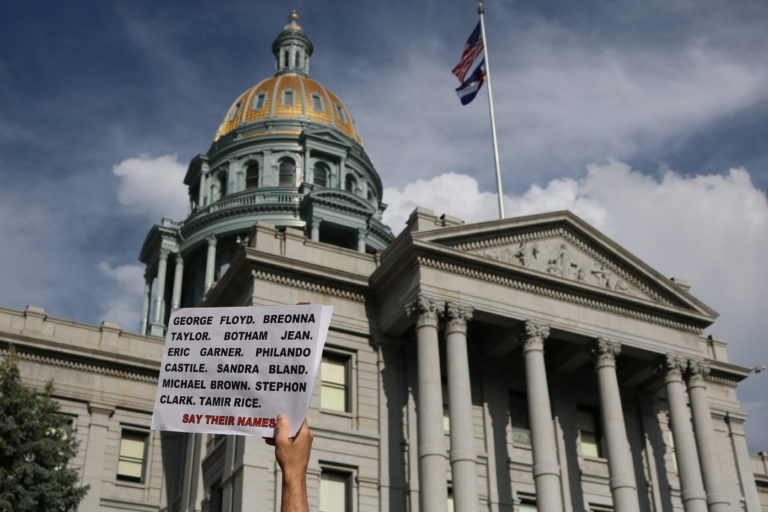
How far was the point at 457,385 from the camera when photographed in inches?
1085

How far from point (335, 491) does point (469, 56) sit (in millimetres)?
19400

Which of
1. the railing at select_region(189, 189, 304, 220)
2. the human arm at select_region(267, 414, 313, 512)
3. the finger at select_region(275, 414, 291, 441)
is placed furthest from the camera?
the railing at select_region(189, 189, 304, 220)

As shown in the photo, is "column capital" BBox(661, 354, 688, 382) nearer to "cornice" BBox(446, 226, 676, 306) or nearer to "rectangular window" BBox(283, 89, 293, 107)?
"cornice" BBox(446, 226, 676, 306)

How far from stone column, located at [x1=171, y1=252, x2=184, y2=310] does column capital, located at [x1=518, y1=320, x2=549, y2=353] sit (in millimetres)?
29665

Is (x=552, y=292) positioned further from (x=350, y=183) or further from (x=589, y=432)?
(x=350, y=183)

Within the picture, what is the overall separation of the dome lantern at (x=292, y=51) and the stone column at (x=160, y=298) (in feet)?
61.4

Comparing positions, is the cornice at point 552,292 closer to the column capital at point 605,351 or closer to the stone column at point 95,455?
the column capital at point 605,351

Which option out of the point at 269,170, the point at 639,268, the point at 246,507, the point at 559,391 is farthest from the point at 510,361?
the point at 269,170

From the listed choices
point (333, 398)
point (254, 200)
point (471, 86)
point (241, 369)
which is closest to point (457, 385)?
point (333, 398)

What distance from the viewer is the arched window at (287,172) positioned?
60.6 metres

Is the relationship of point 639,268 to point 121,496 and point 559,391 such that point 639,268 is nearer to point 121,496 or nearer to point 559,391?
point 559,391

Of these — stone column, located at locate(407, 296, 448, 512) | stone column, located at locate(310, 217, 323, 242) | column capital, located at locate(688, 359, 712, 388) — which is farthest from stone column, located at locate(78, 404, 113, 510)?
stone column, located at locate(310, 217, 323, 242)

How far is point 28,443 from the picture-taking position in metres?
25.6

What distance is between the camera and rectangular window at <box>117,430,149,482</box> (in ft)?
113
